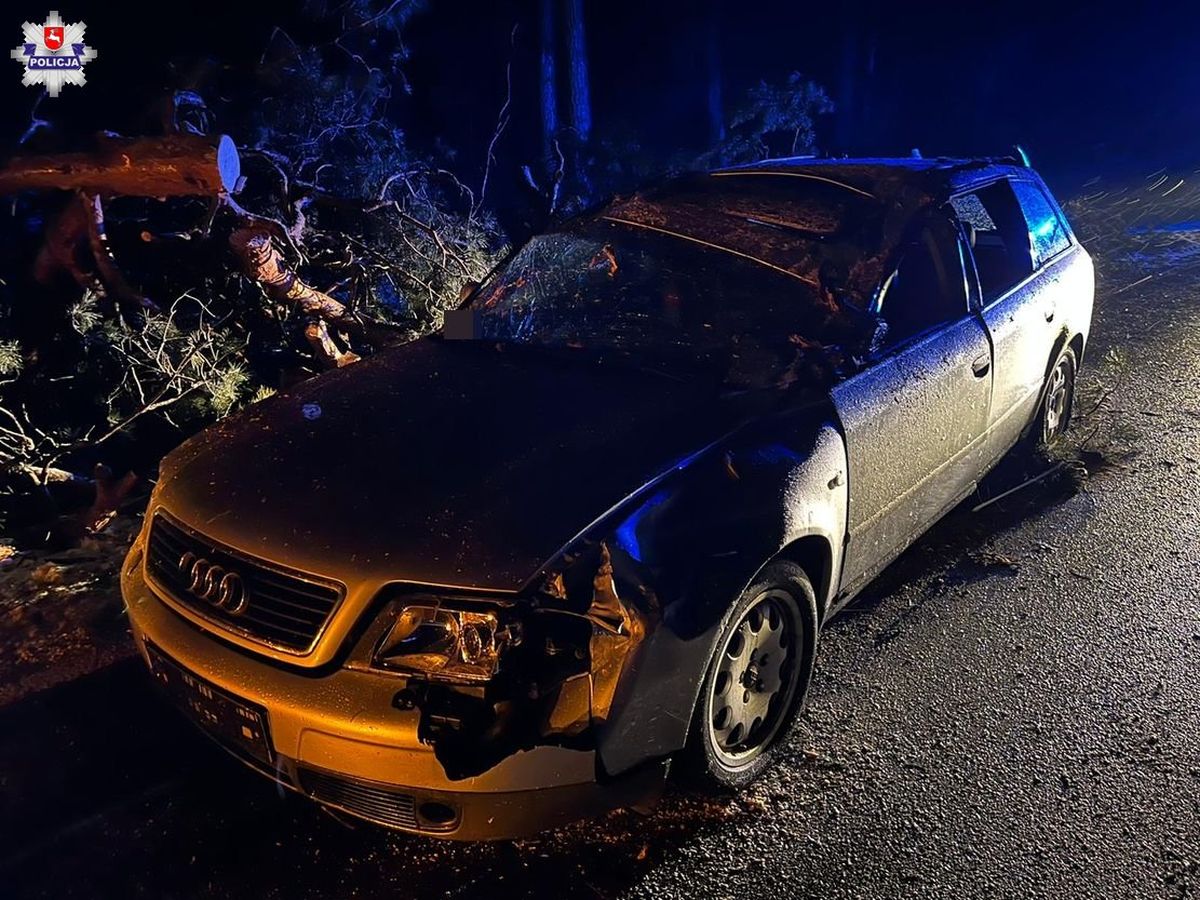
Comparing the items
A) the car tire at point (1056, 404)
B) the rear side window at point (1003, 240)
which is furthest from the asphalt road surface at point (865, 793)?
the rear side window at point (1003, 240)

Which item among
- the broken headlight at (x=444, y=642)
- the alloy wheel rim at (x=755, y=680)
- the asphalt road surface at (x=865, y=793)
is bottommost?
the asphalt road surface at (x=865, y=793)

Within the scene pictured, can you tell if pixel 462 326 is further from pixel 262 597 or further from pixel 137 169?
pixel 137 169

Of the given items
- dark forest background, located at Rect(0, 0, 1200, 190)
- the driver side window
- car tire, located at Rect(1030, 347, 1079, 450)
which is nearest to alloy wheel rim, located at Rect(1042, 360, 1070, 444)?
car tire, located at Rect(1030, 347, 1079, 450)

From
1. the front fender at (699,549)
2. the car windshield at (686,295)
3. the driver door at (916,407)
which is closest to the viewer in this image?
the front fender at (699,549)

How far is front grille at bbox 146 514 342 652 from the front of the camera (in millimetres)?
1981

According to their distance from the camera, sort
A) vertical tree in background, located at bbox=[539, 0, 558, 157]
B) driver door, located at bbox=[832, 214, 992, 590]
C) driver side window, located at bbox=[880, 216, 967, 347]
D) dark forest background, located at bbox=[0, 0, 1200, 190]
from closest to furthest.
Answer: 1. driver door, located at bbox=[832, 214, 992, 590]
2. driver side window, located at bbox=[880, 216, 967, 347]
3. dark forest background, located at bbox=[0, 0, 1200, 190]
4. vertical tree in background, located at bbox=[539, 0, 558, 157]

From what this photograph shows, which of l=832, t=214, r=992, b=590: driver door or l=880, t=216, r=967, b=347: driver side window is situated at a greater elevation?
l=880, t=216, r=967, b=347: driver side window

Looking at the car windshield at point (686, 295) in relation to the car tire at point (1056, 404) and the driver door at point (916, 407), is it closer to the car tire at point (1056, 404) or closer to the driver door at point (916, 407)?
the driver door at point (916, 407)

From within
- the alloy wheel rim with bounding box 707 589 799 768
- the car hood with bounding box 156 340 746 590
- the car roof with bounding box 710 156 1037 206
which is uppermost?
the car roof with bounding box 710 156 1037 206

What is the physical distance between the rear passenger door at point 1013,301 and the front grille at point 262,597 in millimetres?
2757

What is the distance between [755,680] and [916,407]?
113 cm

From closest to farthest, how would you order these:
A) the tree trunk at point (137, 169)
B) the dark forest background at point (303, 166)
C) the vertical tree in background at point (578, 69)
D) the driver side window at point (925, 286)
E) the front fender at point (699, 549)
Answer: the front fender at point (699, 549)
the driver side window at point (925, 286)
the tree trunk at point (137, 169)
the dark forest background at point (303, 166)
the vertical tree in background at point (578, 69)

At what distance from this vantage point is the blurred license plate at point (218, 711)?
1988 mm

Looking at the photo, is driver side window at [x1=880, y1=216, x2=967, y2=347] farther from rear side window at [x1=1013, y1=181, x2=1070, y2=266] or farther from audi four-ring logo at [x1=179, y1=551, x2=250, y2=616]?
audi four-ring logo at [x1=179, y1=551, x2=250, y2=616]
